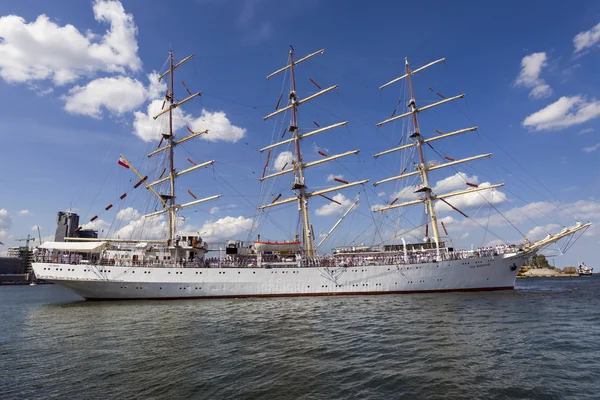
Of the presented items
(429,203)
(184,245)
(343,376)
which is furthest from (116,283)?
(429,203)

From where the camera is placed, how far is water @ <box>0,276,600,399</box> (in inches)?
348

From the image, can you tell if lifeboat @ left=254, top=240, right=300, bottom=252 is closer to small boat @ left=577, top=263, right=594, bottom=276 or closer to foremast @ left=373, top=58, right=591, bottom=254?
foremast @ left=373, top=58, right=591, bottom=254

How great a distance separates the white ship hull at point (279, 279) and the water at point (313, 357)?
1248 centimetres

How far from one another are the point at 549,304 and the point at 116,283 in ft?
125

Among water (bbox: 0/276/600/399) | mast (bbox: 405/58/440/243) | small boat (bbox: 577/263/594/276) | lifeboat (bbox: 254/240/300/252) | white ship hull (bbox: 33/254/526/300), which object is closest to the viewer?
water (bbox: 0/276/600/399)

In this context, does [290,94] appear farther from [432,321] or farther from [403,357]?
[403,357]

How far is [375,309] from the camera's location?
2328 centimetres

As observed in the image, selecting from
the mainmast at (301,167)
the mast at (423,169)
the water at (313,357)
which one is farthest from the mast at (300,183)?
the water at (313,357)

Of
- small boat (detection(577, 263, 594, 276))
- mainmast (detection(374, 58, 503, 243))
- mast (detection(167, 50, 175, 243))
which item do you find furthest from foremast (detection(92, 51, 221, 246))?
small boat (detection(577, 263, 594, 276))

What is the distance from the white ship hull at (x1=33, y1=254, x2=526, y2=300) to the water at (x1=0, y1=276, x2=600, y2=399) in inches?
491

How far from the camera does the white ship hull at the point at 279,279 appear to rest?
109ft

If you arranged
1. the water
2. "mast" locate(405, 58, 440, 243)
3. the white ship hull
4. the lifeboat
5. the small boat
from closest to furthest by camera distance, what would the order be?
1. the water
2. the white ship hull
3. the lifeboat
4. "mast" locate(405, 58, 440, 243)
5. the small boat

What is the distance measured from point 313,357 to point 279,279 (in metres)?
23.2

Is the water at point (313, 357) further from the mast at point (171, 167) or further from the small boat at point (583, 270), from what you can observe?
the small boat at point (583, 270)
